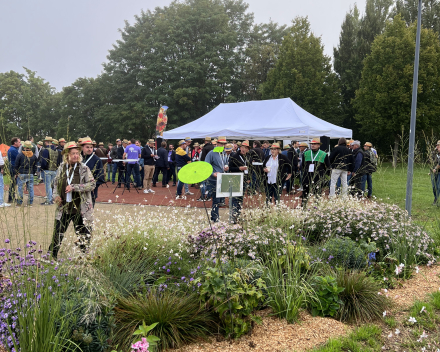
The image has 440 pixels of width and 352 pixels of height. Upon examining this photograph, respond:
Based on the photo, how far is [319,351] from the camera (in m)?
2.90

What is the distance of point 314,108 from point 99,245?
96.5 feet

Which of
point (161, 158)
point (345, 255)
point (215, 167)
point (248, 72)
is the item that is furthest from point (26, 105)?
point (345, 255)

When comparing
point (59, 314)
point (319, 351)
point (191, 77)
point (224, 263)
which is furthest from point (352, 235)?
point (191, 77)

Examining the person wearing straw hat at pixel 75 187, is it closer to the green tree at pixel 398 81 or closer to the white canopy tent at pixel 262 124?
the white canopy tent at pixel 262 124

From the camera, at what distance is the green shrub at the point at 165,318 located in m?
2.99

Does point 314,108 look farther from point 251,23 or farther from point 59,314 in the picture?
point 59,314

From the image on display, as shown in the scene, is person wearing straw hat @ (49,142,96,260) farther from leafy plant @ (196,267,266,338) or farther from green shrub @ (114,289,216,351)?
leafy plant @ (196,267,266,338)

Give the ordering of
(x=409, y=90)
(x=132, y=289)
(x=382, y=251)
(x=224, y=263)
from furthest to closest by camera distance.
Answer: (x=409, y=90), (x=382, y=251), (x=224, y=263), (x=132, y=289)

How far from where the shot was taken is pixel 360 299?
3645 mm

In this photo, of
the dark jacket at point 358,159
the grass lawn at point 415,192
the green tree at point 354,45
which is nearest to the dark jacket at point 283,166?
the grass lawn at point 415,192

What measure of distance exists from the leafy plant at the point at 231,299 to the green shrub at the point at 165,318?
0.14m

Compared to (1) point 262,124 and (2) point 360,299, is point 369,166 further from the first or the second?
(2) point 360,299

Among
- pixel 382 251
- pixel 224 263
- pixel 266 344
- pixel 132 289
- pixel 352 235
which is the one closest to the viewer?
pixel 266 344

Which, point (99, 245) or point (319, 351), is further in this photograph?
point (99, 245)
